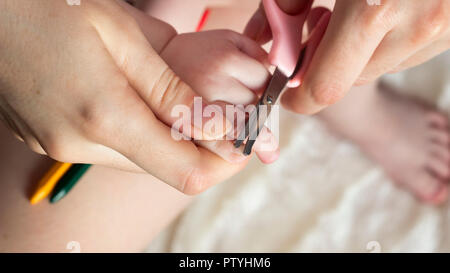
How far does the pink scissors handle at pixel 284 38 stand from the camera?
48cm

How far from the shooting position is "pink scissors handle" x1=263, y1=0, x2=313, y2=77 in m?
0.48

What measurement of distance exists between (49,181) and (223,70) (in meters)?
0.25

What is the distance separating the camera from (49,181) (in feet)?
1.82

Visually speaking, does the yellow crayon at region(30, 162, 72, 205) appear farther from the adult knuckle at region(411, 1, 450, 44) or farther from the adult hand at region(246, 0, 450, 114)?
the adult knuckle at region(411, 1, 450, 44)

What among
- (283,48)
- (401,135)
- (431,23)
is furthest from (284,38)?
(401,135)

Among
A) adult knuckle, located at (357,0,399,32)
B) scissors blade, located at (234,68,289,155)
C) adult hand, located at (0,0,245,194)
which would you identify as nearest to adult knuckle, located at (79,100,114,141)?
adult hand, located at (0,0,245,194)

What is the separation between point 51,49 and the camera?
0.41 m

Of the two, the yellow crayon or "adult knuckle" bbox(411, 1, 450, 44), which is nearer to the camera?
"adult knuckle" bbox(411, 1, 450, 44)

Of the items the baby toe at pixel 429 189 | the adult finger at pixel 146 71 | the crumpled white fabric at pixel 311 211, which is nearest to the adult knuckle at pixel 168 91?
the adult finger at pixel 146 71

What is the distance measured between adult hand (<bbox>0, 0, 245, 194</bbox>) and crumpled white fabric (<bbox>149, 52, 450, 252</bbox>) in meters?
0.37
